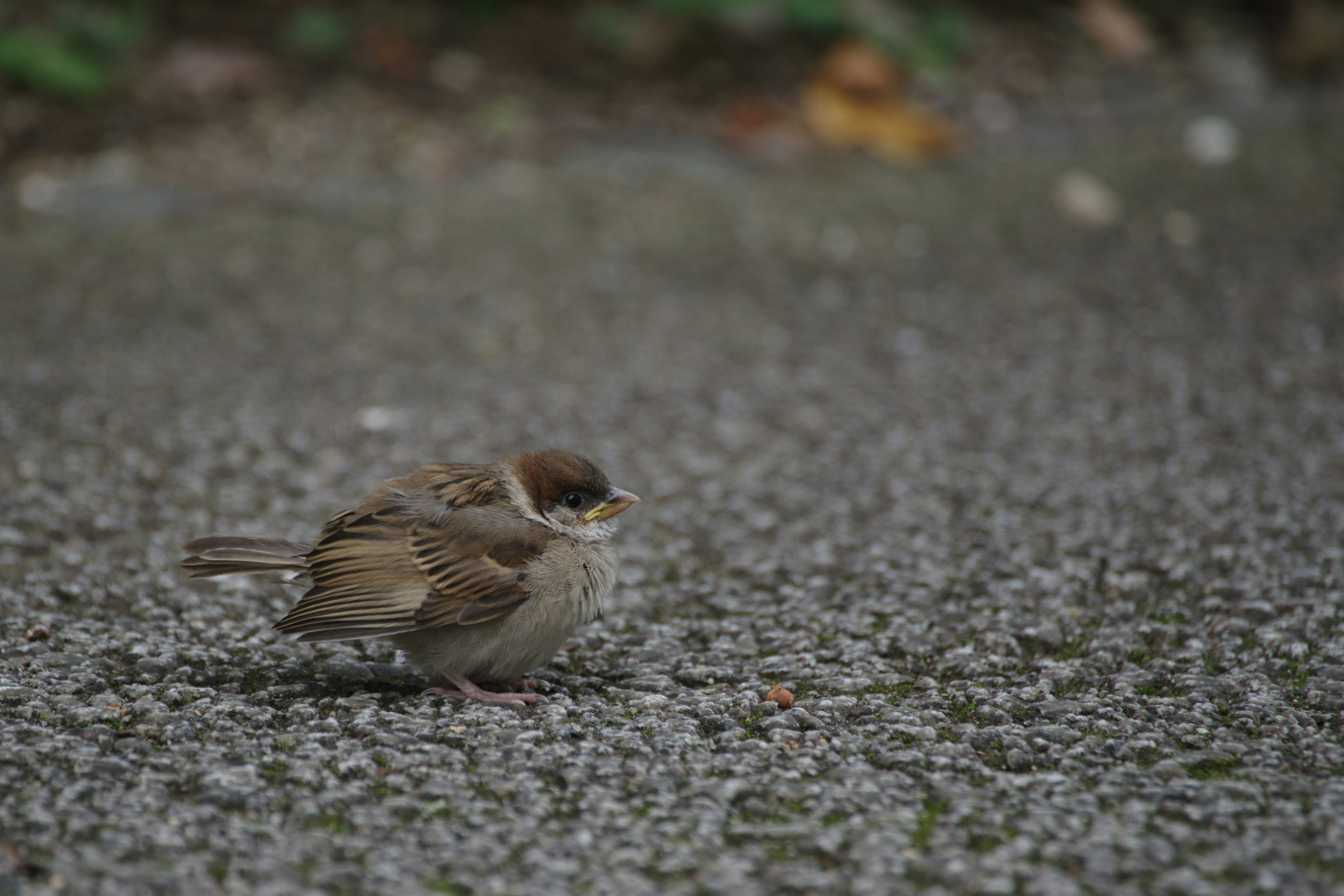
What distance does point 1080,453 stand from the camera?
538cm

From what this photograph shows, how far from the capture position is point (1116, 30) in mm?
10008

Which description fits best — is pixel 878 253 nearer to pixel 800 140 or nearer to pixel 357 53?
pixel 800 140

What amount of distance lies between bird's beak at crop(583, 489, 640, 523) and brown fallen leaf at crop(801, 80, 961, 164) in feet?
18.5

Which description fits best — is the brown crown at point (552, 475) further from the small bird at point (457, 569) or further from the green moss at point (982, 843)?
the green moss at point (982, 843)

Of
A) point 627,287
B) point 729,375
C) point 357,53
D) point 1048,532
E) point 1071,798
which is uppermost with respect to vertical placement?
point 357,53

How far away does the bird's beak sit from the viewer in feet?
12.4

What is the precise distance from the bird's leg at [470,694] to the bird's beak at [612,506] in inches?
24.2

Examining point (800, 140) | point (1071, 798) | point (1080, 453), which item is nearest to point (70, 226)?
point (800, 140)

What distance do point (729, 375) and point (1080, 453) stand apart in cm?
191

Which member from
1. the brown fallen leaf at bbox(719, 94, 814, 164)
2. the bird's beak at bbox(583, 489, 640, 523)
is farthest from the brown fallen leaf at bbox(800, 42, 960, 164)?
the bird's beak at bbox(583, 489, 640, 523)

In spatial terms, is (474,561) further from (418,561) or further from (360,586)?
(360,586)

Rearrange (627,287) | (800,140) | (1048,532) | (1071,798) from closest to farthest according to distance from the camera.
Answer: (1071,798) → (1048,532) → (627,287) → (800,140)

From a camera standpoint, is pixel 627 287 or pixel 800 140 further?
pixel 800 140

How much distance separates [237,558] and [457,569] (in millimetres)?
684
